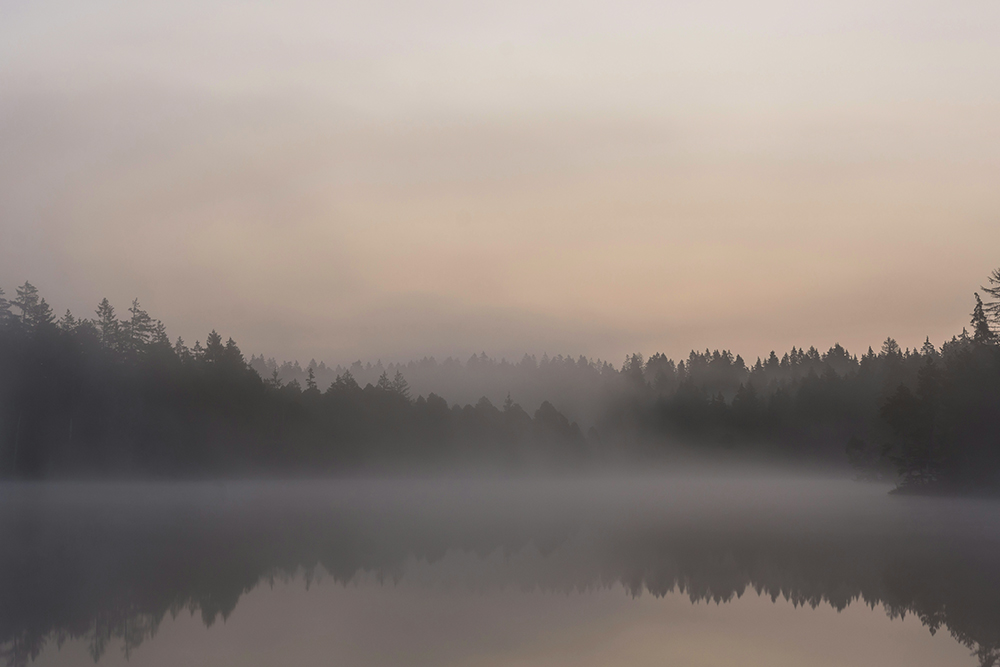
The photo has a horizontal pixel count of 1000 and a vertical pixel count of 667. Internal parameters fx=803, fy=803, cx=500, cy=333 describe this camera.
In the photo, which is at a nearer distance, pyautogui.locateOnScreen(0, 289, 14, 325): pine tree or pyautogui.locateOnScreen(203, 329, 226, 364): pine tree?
pyautogui.locateOnScreen(0, 289, 14, 325): pine tree

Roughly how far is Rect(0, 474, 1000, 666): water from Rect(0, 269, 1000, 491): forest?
2661 centimetres

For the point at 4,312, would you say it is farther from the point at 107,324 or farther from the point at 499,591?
the point at 499,591

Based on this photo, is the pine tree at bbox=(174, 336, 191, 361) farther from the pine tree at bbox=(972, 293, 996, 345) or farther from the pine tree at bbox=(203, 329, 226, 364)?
the pine tree at bbox=(972, 293, 996, 345)

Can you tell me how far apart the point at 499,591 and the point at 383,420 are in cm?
10496

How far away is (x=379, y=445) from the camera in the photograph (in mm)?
126438

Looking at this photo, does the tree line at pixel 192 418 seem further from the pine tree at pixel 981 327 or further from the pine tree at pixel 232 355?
the pine tree at pixel 981 327

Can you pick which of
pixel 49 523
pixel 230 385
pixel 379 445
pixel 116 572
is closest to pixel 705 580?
pixel 116 572

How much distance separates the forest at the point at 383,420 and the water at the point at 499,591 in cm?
2661

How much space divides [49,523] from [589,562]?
30939mm

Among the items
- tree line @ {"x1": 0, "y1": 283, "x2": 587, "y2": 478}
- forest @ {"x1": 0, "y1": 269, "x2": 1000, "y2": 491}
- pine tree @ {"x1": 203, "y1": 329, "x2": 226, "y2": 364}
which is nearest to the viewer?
forest @ {"x1": 0, "y1": 269, "x2": 1000, "y2": 491}

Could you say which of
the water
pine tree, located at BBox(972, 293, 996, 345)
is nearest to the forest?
pine tree, located at BBox(972, 293, 996, 345)

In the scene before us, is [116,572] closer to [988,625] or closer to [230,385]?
[988,625]

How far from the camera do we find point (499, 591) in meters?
24.6

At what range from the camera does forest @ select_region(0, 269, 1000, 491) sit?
7050 centimetres
